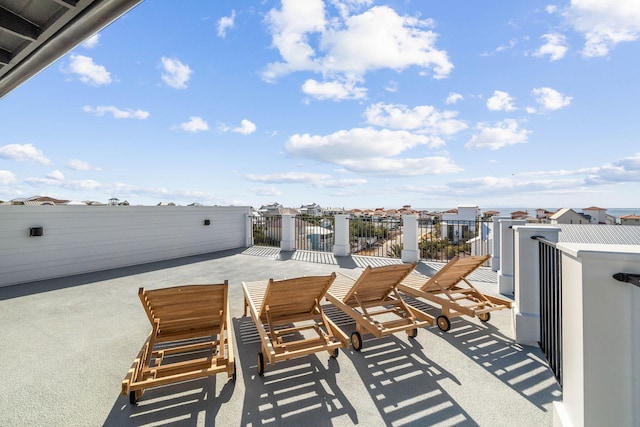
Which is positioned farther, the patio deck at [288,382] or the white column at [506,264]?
the white column at [506,264]

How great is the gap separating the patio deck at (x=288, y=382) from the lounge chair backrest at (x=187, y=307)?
0.55 metres

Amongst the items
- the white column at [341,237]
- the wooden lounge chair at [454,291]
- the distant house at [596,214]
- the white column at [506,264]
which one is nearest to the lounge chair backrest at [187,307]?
the wooden lounge chair at [454,291]

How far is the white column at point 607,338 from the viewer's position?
54.4 inches

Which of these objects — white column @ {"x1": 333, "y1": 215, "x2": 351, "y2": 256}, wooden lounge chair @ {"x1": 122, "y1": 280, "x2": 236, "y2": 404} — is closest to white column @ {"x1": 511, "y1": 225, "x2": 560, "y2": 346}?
wooden lounge chair @ {"x1": 122, "y1": 280, "x2": 236, "y2": 404}

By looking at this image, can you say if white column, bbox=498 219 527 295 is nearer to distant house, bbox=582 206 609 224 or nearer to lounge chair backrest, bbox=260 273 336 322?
lounge chair backrest, bbox=260 273 336 322

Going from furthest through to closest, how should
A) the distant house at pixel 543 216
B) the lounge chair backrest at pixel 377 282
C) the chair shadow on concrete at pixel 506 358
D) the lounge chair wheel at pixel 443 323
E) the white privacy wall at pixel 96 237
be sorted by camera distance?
the distant house at pixel 543 216, the white privacy wall at pixel 96 237, the lounge chair wheel at pixel 443 323, the lounge chair backrest at pixel 377 282, the chair shadow on concrete at pixel 506 358

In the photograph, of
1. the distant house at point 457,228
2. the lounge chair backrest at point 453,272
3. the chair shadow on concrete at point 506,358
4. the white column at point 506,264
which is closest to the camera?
the chair shadow on concrete at point 506,358

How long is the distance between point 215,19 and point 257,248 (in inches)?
306

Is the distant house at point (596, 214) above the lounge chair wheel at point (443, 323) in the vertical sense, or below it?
above

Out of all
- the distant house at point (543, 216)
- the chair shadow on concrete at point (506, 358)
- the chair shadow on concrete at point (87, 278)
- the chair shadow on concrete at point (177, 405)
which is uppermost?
the distant house at point (543, 216)

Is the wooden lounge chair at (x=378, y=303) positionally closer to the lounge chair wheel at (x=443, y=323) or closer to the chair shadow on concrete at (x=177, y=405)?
the lounge chair wheel at (x=443, y=323)

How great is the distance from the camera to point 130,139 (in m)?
13.6

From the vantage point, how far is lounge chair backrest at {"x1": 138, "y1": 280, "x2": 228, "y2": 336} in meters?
2.64

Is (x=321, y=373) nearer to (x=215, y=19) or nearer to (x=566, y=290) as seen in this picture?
(x=566, y=290)
